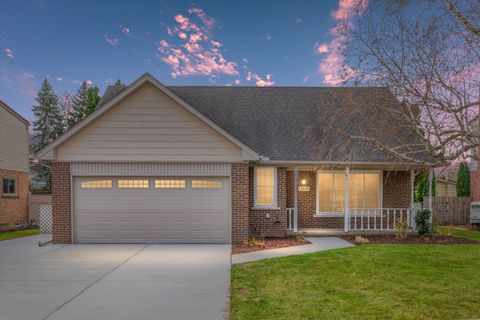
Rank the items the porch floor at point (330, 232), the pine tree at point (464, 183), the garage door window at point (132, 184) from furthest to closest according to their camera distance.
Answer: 1. the pine tree at point (464, 183)
2. the porch floor at point (330, 232)
3. the garage door window at point (132, 184)

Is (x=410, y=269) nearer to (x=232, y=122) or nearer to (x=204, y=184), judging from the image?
(x=204, y=184)

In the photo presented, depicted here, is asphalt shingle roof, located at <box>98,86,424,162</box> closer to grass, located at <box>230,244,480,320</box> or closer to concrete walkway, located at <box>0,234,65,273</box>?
grass, located at <box>230,244,480,320</box>

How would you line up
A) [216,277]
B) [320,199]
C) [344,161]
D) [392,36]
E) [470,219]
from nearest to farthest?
[216,277], [392,36], [344,161], [320,199], [470,219]

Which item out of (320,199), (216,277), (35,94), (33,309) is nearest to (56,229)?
(33,309)

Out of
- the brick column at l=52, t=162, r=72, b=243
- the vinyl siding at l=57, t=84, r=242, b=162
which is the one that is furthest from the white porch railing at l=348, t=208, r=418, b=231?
the brick column at l=52, t=162, r=72, b=243

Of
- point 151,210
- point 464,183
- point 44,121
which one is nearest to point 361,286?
point 151,210

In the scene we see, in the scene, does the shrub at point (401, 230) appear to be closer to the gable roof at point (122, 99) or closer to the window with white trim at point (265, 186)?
the window with white trim at point (265, 186)

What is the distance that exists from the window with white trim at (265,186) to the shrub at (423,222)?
571cm

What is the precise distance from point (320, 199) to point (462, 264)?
19.4 feet

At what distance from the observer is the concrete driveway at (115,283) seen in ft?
16.5

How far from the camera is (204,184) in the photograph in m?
11.1

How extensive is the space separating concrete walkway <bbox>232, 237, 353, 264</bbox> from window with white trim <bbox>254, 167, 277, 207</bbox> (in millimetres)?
2172

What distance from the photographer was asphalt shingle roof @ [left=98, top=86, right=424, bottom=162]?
1084 centimetres

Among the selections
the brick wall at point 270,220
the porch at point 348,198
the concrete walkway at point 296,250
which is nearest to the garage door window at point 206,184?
the brick wall at point 270,220
